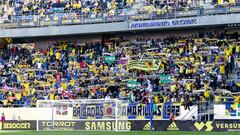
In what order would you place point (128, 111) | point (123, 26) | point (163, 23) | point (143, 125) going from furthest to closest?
point (123, 26), point (163, 23), point (128, 111), point (143, 125)

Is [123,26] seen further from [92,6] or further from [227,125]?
[227,125]

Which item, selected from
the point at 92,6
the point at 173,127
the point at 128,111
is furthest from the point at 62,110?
the point at 92,6

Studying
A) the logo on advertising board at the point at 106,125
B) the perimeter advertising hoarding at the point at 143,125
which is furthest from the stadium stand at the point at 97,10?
the logo on advertising board at the point at 106,125

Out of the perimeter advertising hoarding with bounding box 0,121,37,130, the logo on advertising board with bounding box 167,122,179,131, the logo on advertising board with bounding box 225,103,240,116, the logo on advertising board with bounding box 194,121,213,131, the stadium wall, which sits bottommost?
the perimeter advertising hoarding with bounding box 0,121,37,130

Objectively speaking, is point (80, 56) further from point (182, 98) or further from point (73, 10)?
point (182, 98)

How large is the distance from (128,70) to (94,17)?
223 inches

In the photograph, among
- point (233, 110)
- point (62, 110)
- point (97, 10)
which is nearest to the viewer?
point (233, 110)

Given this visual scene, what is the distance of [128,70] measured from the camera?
43.6m

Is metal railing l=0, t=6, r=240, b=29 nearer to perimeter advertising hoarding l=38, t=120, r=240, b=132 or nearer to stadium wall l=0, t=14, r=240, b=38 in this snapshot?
stadium wall l=0, t=14, r=240, b=38

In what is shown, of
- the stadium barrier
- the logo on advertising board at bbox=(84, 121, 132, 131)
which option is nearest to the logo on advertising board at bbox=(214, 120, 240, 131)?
the stadium barrier

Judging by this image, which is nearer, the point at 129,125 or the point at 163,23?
the point at 129,125

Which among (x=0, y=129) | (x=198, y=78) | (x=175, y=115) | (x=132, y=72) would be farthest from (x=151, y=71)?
(x=0, y=129)

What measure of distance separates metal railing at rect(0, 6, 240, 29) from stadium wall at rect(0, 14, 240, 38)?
0.28 meters

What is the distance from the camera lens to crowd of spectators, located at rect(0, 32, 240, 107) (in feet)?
128
